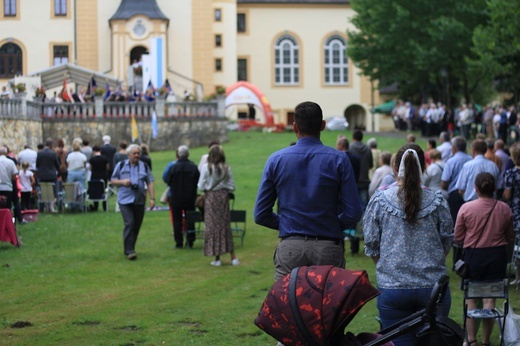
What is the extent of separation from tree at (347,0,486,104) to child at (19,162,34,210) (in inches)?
899

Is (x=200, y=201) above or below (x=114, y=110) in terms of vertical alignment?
below

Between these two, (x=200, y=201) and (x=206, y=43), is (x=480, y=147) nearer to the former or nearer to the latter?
(x=200, y=201)

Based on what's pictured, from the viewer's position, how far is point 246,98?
6194 centimetres

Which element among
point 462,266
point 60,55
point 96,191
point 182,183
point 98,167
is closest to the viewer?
point 462,266

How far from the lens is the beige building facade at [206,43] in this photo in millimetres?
63250

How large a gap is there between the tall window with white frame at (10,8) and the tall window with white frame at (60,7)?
248 cm

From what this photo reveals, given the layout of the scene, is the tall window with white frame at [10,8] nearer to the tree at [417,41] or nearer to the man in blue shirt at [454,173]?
the tree at [417,41]

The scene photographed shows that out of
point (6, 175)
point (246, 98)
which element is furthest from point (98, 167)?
point (246, 98)

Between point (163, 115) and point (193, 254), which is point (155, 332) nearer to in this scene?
point (193, 254)

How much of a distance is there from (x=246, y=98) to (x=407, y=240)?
180 ft

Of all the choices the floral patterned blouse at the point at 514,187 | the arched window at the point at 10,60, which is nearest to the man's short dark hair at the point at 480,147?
the floral patterned blouse at the point at 514,187

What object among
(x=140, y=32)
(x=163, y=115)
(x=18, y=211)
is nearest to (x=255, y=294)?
(x=18, y=211)

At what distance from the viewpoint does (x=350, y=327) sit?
11086 millimetres

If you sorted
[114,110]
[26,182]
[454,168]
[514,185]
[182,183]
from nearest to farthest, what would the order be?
[514,185] → [454,168] → [182,183] → [26,182] → [114,110]
